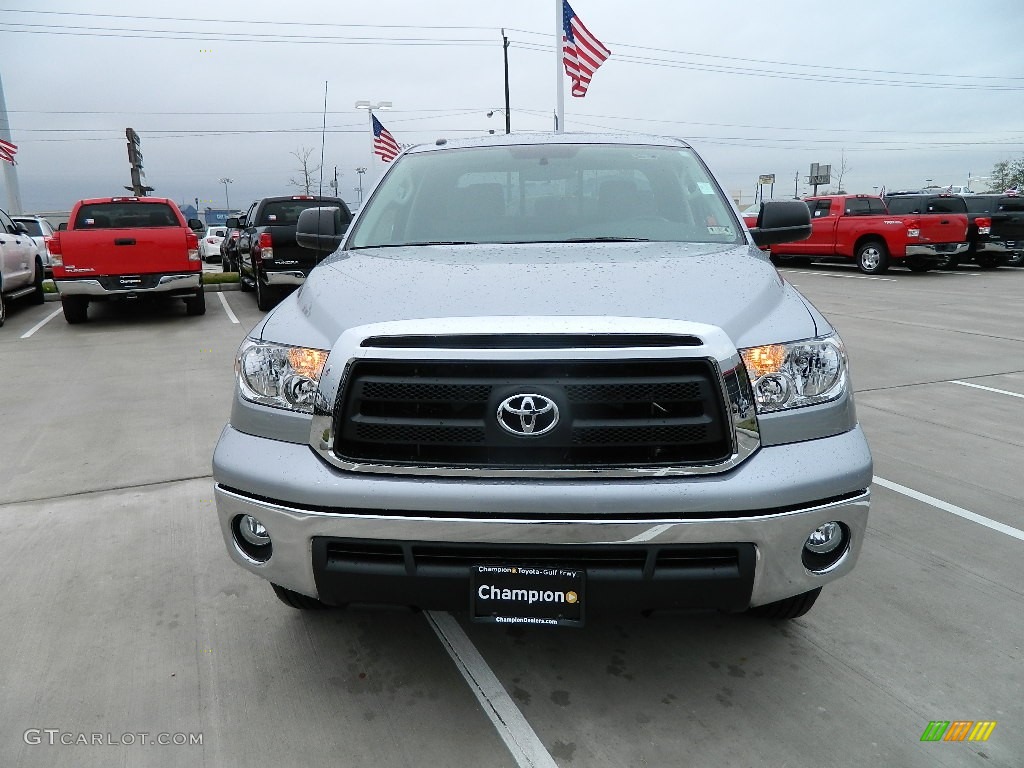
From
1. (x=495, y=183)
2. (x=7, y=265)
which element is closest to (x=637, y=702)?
(x=495, y=183)

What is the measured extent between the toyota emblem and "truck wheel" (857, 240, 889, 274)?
59.4 feet

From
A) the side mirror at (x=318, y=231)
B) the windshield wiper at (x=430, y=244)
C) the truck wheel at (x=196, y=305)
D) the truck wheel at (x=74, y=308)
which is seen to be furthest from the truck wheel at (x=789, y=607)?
the truck wheel at (x=74, y=308)

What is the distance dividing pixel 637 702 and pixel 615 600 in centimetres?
56

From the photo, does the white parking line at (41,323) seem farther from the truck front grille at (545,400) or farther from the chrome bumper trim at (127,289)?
the truck front grille at (545,400)

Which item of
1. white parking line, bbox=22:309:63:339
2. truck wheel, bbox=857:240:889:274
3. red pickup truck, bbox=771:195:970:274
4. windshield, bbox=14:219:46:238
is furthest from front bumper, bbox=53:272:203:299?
truck wheel, bbox=857:240:889:274

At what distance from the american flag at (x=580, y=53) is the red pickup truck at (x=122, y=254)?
9244mm

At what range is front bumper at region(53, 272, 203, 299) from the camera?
10586mm

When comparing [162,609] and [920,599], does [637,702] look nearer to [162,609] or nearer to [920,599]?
[920,599]

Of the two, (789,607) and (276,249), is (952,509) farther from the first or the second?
(276,249)

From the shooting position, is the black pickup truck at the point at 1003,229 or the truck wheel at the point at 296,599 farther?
the black pickup truck at the point at 1003,229

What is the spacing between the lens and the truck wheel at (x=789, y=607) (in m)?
2.67

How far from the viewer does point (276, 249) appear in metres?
11.5
